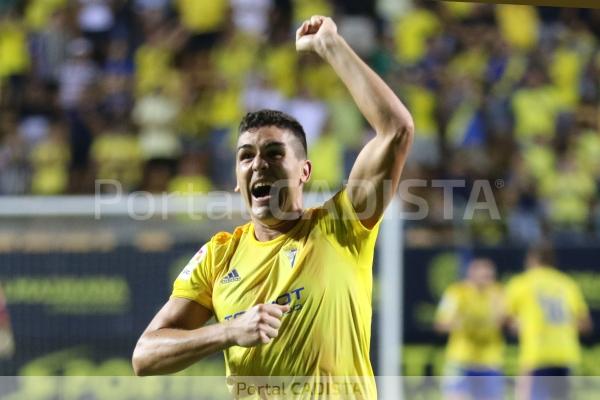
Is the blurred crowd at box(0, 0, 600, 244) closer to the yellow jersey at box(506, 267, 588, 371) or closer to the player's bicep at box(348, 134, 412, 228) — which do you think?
the yellow jersey at box(506, 267, 588, 371)

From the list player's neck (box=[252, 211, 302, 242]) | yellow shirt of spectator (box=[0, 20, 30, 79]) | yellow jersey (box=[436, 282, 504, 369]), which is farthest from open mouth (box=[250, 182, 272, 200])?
yellow shirt of spectator (box=[0, 20, 30, 79])

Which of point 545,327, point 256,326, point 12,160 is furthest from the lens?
point 12,160

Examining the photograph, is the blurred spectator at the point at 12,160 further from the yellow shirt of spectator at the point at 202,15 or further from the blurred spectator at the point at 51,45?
the yellow shirt of spectator at the point at 202,15

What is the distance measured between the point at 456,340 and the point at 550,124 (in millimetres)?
2538

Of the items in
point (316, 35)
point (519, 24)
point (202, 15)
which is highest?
point (202, 15)

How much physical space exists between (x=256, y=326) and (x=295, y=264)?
40cm

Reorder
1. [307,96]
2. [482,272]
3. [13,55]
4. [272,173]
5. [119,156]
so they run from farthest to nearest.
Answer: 1. [13,55]
2. [307,96]
3. [119,156]
4. [482,272]
5. [272,173]

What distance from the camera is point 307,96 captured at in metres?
8.55

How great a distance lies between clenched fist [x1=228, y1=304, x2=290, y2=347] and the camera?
295cm

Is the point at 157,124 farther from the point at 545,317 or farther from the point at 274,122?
the point at 274,122

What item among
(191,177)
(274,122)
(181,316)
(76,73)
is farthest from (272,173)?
(76,73)

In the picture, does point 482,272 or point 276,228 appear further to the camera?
point 482,272

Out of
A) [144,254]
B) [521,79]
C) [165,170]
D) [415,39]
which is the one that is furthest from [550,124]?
[144,254]

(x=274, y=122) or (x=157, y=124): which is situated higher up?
(x=157, y=124)
